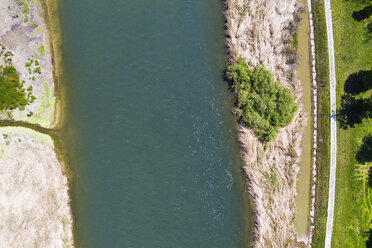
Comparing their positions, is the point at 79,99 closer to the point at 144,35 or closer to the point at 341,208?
the point at 144,35

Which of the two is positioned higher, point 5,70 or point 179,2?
point 179,2

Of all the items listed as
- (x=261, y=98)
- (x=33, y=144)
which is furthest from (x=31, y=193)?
(x=261, y=98)

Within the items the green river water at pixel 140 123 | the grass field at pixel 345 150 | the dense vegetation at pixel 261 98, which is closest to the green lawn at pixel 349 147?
the grass field at pixel 345 150

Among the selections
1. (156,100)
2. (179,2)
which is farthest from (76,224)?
(179,2)

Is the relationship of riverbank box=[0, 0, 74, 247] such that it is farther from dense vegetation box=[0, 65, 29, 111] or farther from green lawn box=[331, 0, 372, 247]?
green lawn box=[331, 0, 372, 247]

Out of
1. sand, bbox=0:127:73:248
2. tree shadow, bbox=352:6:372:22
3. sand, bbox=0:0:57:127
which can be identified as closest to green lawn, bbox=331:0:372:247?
tree shadow, bbox=352:6:372:22
